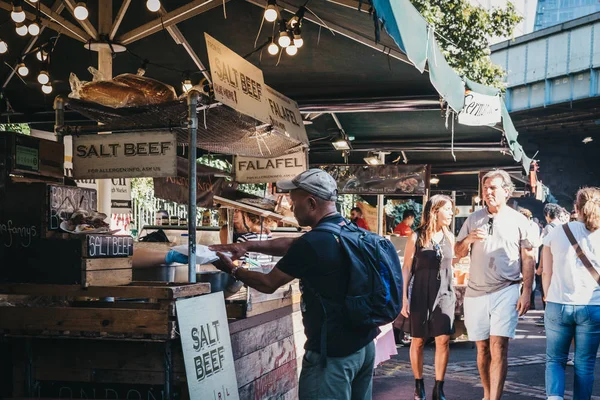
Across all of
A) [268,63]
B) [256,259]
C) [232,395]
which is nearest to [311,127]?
[268,63]

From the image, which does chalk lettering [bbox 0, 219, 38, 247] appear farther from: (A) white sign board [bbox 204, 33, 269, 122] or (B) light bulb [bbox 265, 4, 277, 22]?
(B) light bulb [bbox 265, 4, 277, 22]

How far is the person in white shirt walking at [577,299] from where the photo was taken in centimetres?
567

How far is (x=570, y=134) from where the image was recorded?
121 feet

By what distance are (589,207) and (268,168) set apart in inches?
149

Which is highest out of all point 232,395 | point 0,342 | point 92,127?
point 92,127

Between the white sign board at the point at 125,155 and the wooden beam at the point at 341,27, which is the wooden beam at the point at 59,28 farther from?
the white sign board at the point at 125,155

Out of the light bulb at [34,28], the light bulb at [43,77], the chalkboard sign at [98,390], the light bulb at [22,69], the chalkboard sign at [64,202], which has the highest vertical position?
the light bulb at [34,28]

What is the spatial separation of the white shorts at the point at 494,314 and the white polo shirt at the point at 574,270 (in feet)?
1.12

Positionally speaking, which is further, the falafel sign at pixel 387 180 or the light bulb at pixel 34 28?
the falafel sign at pixel 387 180

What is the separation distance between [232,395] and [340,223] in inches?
56.5

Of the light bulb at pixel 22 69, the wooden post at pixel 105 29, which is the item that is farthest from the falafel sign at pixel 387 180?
the wooden post at pixel 105 29

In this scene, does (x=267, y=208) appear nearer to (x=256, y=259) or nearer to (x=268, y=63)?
(x=268, y=63)

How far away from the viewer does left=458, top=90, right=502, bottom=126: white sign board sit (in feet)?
23.1

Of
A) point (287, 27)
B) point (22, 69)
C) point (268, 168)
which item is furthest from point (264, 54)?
point (22, 69)
